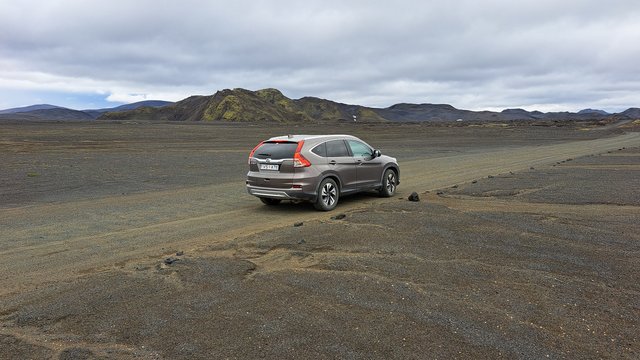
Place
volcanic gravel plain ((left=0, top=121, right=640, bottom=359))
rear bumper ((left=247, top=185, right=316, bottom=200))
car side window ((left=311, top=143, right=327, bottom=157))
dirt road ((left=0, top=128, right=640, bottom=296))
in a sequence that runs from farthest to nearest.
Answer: car side window ((left=311, top=143, right=327, bottom=157)), rear bumper ((left=247, top=185, right=316, bottom=200)), dirt road ((left=0, top=128, right=640, bottom=296)), volcanic gravel plain ((left=0, top=121, right=640, bottom=359))

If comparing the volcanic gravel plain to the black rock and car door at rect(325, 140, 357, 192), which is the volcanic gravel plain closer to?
the black rock

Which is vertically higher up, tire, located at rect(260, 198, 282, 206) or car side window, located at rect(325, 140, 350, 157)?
car side window, located at rect(325, 140, 350, 157)

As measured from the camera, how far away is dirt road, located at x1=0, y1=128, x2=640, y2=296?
6.20 m

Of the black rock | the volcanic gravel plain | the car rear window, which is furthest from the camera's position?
the car rear window

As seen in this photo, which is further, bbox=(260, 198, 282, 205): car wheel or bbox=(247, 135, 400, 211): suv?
bbox=(260, 198, 282, 205): car wheel

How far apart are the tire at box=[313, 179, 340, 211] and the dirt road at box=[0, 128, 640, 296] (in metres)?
0.28

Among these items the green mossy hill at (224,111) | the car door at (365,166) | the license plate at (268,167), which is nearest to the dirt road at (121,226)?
the car door at (365,166)

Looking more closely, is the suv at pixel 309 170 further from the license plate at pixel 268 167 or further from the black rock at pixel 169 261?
the black rock at pixel 169 261

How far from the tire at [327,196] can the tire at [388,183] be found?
1866 millimetres

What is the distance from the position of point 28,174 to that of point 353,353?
56.1 ft

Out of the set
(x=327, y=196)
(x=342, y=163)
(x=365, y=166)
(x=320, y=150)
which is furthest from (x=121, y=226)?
(x=365, y=166)

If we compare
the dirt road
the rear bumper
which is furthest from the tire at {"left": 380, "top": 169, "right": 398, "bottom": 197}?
the rear bumper

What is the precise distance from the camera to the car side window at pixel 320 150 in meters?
10.1

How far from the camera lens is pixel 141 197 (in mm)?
12312
